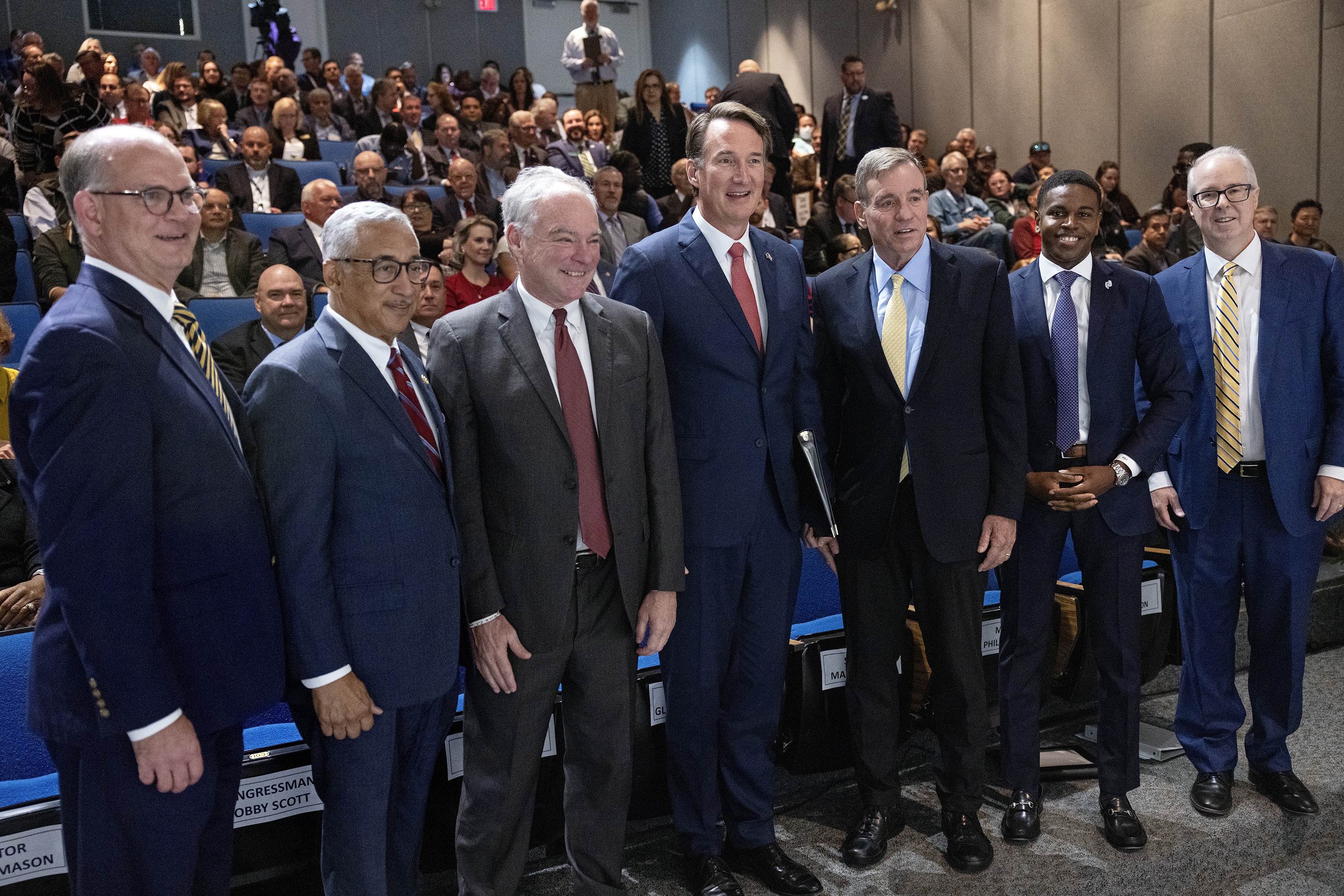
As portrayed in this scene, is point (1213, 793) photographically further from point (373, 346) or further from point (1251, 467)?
point (373, 346)

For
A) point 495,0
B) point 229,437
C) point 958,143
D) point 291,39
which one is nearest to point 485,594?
point 229,437

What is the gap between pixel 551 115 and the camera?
8.05 m

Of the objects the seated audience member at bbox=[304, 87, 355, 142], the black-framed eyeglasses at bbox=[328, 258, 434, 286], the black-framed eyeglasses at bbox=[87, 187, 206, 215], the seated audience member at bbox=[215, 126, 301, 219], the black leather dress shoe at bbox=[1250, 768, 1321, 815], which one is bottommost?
the black leather dress shoe at bbox=[1250, 768, 1321, 815]

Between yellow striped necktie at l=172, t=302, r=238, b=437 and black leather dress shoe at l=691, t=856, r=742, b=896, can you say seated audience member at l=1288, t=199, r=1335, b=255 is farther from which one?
yellow striped necktie at l=172, t=302, r=238, b=437

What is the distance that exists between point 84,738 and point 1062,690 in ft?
7.74

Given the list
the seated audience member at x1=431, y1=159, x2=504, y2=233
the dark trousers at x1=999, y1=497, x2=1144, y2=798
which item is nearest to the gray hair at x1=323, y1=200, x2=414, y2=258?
the dark trousers at x1=999, y1=497, x2=1144, y2=798

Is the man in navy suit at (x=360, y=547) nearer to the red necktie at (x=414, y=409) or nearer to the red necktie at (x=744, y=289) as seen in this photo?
the red necktie at (x=414, y=409)

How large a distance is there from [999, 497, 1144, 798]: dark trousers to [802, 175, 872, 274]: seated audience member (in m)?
3.97

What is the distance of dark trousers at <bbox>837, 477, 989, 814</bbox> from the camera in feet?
7.32

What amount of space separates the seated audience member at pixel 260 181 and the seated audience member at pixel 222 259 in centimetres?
112

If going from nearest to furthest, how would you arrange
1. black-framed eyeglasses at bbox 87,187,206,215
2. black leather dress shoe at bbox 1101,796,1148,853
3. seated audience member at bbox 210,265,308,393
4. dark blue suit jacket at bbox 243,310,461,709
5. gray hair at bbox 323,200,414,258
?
1. black-framed eyeglasses at bbox 87,187,206,215
2. dark blue suit jacket at bbox 243,310,461,709
3. gray hair at bbox 323,200,414,258
4. black leather dress shoe at bbox 1101,796,1148,853
5. seated audience member at bbox 210,265,308,393

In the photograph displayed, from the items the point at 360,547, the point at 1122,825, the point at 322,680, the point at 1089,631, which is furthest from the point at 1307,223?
the point at 322,680

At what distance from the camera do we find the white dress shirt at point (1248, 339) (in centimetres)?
250

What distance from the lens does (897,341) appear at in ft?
7.31
